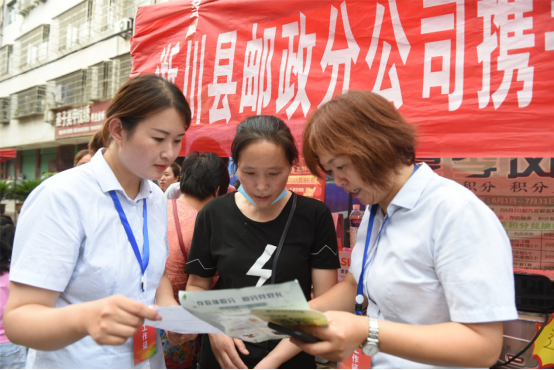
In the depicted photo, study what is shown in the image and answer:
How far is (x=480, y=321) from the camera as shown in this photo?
888 mm

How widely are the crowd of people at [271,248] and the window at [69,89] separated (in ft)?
37.3

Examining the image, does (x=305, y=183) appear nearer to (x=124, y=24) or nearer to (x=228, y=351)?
(x=228, y=351)

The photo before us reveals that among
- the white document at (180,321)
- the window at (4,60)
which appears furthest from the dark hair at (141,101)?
the window at (4,60)

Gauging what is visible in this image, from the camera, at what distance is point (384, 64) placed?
188cm

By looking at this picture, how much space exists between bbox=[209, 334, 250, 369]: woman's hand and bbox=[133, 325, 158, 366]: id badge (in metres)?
0.33

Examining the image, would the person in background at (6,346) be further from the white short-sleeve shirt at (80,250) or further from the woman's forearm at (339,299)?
the woman's forearm at (339,299)

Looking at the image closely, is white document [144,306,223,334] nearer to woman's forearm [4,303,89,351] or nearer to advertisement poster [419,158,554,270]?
woman's forearm [4,303,89,351]

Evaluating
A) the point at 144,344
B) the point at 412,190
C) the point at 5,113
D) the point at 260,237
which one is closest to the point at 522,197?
the point at 412,190

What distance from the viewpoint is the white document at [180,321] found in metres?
0.90

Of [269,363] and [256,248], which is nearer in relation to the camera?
[269,363]

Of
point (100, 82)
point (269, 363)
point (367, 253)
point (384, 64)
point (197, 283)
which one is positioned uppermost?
point (100, 82)

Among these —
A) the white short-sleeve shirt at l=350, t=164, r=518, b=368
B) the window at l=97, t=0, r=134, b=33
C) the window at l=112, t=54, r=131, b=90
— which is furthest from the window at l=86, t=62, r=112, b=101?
the white short-sleeve shirt at l=350, t=164, r=518, b=368

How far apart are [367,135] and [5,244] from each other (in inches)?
99.6

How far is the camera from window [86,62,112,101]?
9.95m
